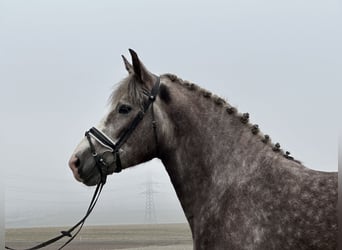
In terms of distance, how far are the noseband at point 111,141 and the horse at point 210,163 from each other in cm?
1

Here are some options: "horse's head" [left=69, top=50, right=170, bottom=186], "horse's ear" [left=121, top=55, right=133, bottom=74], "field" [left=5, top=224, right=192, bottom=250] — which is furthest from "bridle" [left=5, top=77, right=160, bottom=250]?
"field" [left=5, top=224, right=192, bottom=250]

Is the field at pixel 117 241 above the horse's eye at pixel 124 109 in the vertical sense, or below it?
below

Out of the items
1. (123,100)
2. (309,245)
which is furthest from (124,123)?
(309,245)

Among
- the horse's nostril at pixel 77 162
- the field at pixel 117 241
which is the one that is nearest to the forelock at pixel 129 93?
the horse's nostril at pixel 77 162

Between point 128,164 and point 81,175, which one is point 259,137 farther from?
point 81,175

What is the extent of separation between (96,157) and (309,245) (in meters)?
2.84

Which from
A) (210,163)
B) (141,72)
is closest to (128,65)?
(141,72)

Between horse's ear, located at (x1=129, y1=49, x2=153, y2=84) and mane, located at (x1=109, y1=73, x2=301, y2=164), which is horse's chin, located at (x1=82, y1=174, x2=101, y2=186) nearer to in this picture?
mane, located at (x1=109, y1=73, x2=301, y2=164)

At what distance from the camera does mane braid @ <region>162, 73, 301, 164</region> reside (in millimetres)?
5848

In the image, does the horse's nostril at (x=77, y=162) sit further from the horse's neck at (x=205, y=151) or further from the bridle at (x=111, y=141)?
the horse's neck at (x=205, y=151)

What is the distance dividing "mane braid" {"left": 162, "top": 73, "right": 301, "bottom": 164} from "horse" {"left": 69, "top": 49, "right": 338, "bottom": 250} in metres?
0.01

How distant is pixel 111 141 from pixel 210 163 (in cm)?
133

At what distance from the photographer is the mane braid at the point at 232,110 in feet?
19.2

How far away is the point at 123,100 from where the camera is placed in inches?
247
